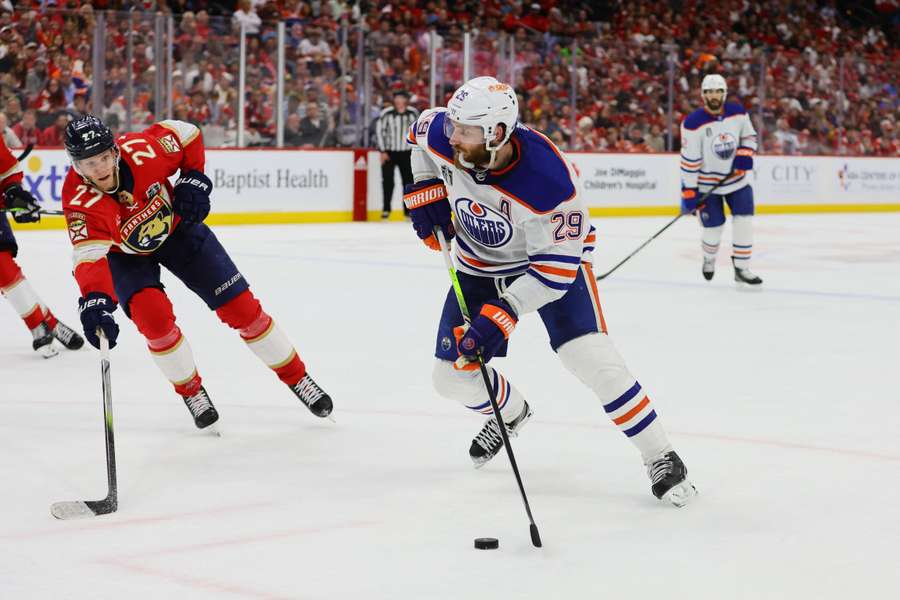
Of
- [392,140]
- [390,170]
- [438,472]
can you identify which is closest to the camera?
[438,472]

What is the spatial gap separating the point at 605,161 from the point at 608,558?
39.1 feet

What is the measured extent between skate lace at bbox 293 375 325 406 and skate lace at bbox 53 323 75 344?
1.68 m

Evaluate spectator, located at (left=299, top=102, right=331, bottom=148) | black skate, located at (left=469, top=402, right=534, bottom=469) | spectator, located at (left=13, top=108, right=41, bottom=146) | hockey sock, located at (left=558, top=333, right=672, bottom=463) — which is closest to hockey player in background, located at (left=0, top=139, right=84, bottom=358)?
black skate, located at (left=469, top=402, right=534, bottom=469)

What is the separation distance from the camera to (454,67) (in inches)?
525

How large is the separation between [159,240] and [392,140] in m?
8.93

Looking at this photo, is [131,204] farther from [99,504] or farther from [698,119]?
[698,119]

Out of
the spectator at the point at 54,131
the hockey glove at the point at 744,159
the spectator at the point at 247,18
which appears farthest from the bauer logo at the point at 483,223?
the spectator at the point at 247,18

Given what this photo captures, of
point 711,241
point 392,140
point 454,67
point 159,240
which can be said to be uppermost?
point 159,240

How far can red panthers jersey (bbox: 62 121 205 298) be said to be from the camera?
11.5 ft

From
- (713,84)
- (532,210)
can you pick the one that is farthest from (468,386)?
(713,84)

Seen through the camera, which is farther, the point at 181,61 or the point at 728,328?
the point at 181,61

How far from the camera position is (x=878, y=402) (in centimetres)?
449

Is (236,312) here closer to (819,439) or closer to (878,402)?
(819,439)

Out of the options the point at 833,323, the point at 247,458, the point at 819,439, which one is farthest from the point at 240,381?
the point at 833,323
